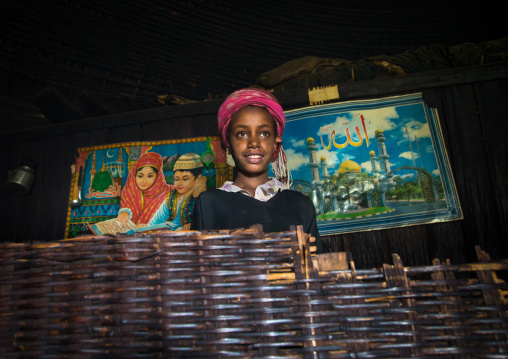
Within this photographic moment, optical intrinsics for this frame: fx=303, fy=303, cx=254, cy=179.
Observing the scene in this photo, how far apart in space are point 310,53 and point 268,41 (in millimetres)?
531

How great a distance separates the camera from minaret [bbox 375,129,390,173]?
2.80 meters

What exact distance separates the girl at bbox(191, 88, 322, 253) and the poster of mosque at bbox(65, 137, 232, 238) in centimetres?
81

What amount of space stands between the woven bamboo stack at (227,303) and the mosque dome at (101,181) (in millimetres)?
2368

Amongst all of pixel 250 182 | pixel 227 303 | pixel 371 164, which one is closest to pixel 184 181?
pixel 250 182

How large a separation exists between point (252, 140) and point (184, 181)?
1.18 metres

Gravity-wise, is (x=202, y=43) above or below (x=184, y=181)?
above

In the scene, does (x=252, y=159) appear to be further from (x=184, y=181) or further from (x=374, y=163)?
(x=374, y=163)

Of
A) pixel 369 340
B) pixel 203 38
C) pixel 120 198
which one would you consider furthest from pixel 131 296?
pixel 203 38

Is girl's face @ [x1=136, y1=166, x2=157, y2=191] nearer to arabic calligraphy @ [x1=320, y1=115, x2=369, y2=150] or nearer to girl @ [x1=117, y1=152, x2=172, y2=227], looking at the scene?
girl @ [x1=117, y1=152, x2=172, y2=227]

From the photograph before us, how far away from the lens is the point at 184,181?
3012mm

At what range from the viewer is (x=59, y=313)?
0.85 metres

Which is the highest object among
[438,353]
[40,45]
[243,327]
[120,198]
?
[40,45]

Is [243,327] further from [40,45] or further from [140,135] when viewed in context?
[40,45]

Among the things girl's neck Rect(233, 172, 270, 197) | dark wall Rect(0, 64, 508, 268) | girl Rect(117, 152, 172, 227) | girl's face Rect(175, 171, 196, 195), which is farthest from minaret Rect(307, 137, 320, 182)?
girl Rect(117, 152, 172, 227)
